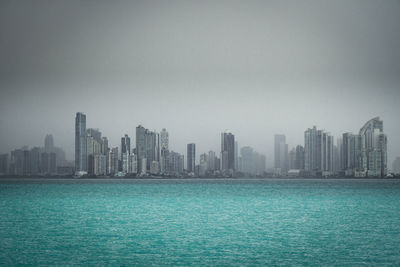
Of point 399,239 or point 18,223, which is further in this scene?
point 18,223

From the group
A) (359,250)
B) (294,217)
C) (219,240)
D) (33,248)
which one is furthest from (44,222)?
(359,250)

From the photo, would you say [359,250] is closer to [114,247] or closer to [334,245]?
[334,245]

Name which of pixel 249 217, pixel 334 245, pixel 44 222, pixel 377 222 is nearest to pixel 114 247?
pixel 334 245

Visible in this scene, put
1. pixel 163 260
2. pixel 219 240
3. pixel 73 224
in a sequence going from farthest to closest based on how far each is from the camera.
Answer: pixel 73 224 < pixel 219 240 < pixel 163 260

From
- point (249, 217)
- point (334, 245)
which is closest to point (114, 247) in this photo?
point (334, 245)

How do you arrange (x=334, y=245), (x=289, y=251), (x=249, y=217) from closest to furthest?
1. (x=289, y=251)
2. (x=334, y=245)
3. (x=249, y=217)

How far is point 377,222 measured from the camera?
89.1 feet

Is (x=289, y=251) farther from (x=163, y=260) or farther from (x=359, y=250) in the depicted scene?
(x=163, y=260)

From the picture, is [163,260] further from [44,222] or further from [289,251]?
[44,222]

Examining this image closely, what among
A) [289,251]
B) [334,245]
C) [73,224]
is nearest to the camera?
[289,251]

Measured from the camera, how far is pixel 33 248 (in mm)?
18016

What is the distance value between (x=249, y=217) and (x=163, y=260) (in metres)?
14.5

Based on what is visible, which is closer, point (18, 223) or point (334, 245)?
point (334, 245)

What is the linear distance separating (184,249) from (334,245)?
5.51 meters
